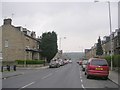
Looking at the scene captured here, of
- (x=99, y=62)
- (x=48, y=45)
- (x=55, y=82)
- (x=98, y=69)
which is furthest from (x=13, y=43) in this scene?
(x=55, y=82)

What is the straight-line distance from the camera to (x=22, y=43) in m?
64.6

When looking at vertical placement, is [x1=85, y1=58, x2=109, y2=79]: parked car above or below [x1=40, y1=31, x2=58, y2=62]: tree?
below

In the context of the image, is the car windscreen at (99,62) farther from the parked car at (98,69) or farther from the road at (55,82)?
the road at (55,82)

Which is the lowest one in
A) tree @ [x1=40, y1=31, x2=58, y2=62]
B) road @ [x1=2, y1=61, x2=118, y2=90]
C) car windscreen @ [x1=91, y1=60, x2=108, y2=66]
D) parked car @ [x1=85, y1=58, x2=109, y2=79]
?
road @ [x1=2, y1=61, x2=118, y2=90]

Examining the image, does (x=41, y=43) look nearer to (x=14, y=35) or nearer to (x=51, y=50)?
(x=51, y=50)

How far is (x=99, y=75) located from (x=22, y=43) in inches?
1652

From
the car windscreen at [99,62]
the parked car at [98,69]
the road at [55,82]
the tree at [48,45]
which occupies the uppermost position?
the tree at [48,45]

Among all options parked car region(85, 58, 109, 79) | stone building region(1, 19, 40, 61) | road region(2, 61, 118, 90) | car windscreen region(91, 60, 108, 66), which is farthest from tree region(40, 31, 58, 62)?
parked car region(85, 58, 109, 79)

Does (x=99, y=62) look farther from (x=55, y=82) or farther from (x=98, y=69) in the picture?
(x=55, y=82)

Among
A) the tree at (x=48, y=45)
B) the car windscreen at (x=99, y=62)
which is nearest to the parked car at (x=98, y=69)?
the car windscreen at (x=99, y=62)

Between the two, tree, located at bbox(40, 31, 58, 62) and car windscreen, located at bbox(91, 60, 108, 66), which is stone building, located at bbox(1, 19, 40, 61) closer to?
tree, located at bbox(40, 31, 58, 62)

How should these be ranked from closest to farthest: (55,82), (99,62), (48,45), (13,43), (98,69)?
(55,82)
(98,69)
(99,62)
(13,43)
(48,45)

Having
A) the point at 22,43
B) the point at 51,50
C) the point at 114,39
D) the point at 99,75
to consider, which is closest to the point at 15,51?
the point at 22,43

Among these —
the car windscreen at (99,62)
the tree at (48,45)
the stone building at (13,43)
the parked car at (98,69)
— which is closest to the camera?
the parked car at (98,69)
